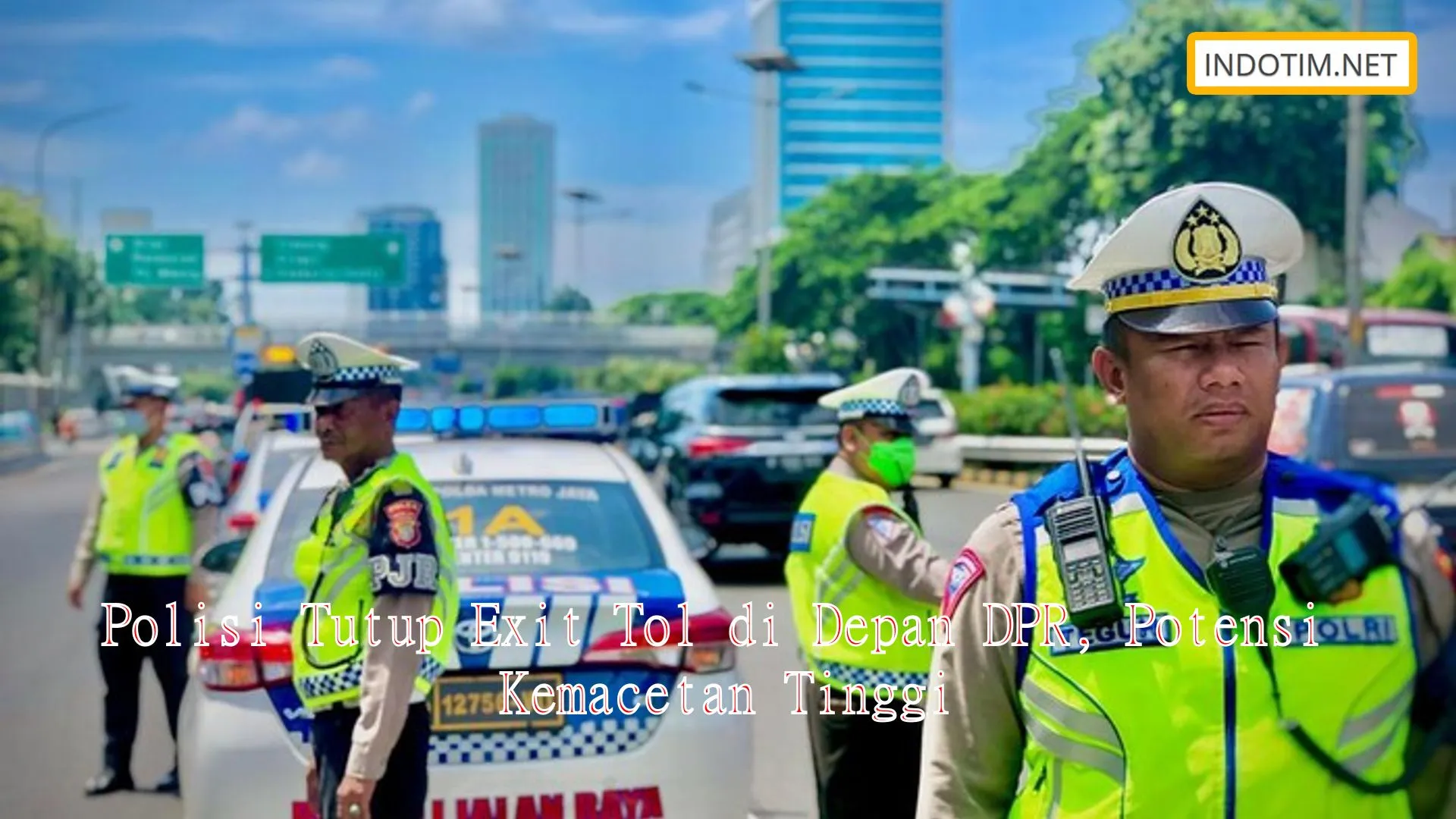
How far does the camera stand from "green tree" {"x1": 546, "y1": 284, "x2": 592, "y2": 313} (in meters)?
72.7

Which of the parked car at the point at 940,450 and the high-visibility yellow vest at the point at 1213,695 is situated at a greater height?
the high-visibility yellow vest at the point at 1213,695

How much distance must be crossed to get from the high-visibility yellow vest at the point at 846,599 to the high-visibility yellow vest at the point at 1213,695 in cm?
237

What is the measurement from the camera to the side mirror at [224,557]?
19.2 ft

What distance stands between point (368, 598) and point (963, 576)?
2.00 metres

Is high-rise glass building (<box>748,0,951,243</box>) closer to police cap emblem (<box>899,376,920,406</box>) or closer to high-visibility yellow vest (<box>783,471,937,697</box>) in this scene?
police cap emblem (<box>899,376,920,406</box>)

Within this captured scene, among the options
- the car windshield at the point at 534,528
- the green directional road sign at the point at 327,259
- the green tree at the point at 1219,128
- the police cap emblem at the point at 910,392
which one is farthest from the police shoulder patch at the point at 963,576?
the green directional road sign at the point at 327,259

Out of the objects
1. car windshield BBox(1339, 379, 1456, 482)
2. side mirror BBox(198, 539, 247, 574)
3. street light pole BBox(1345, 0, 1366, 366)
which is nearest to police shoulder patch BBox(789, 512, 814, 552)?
side mirror BBox(198, 539, 247, 574)

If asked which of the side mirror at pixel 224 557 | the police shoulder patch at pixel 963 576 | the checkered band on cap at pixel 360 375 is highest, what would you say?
the checkered band on cap at pixel 360 375

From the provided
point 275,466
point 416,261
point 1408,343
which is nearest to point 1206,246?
point 275,466

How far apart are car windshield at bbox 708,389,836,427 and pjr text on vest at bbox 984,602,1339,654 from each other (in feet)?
44.6

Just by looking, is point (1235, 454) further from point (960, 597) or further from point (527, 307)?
point (527, 307)

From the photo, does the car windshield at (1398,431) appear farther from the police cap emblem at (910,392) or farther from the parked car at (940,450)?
the parked car at (940,450)

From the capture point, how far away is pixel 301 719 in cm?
480

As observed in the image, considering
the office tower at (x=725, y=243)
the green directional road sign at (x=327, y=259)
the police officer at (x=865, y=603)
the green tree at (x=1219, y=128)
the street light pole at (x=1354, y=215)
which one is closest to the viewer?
the police officer at (x=865, y=603)
